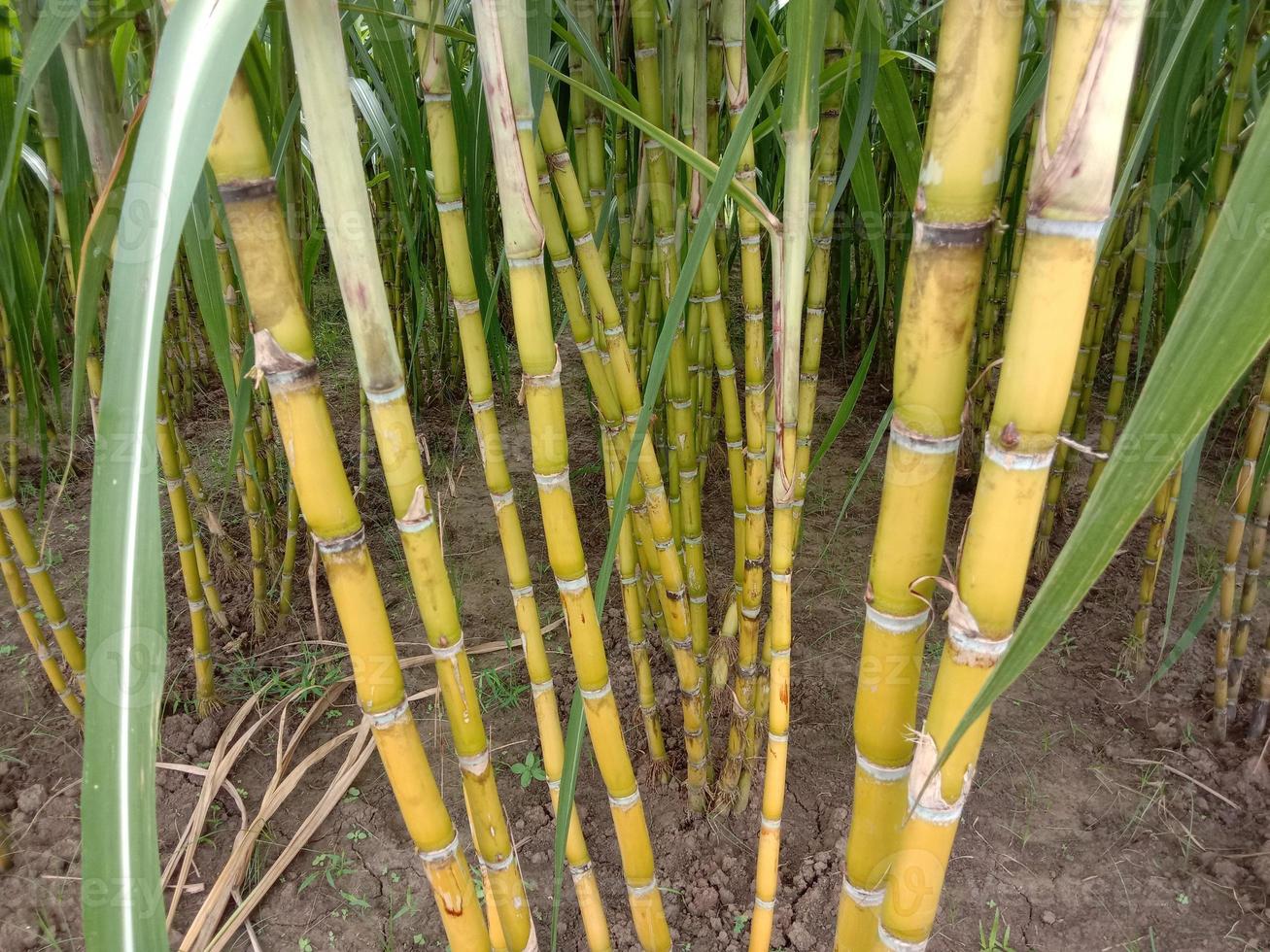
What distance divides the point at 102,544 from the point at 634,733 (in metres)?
1.09

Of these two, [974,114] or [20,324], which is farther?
[20,324]

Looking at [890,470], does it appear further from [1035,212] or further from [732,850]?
[732,850]

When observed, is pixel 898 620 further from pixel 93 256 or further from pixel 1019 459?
pixel 93 256

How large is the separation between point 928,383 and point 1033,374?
0.17ft

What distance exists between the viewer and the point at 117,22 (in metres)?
0.72

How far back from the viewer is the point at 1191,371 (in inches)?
8.9

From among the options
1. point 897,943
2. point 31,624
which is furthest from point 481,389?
point 31,624

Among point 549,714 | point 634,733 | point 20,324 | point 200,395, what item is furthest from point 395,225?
point 549,714

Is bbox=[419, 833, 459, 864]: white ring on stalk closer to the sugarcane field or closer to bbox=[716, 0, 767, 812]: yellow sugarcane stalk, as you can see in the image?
the sugarcane field

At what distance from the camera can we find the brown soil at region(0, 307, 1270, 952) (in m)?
1.01

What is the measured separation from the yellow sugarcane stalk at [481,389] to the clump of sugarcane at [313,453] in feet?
0.64

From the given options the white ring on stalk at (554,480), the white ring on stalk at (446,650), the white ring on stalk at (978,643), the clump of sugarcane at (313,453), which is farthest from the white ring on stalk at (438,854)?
the white ring on stalk at (978,643)

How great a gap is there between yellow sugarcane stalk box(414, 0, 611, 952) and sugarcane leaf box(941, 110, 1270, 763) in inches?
17.4

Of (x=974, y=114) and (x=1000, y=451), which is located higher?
(x=974, y=114)
